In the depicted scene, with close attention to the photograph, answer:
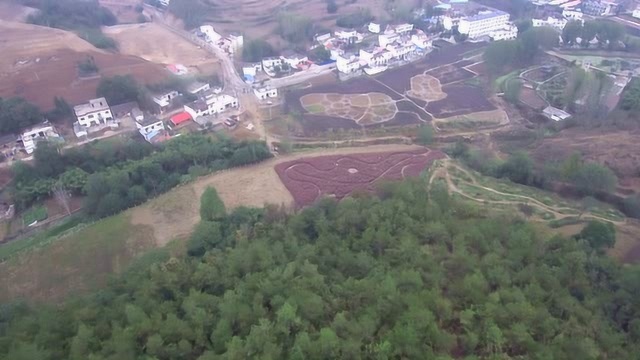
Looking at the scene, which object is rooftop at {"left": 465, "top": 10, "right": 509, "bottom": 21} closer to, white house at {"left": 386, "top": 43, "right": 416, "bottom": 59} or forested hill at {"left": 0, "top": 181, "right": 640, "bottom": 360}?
white house at {"left": 386, "top": 43, "right": 416, "bottom": 59}

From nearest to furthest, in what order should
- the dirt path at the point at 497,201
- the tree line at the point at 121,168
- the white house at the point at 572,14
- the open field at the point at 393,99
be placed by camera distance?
the dirt path at the point at 497,201
the tree line at the point at 121,168
the open field at the point at 393,99
the white house at the point at 572,14

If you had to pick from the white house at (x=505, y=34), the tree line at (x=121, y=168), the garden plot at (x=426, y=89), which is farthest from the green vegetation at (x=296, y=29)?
the tree line at (x=121, y=168)

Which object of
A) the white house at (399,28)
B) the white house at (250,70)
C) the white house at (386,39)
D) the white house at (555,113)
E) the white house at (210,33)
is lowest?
the white house at (555,113)

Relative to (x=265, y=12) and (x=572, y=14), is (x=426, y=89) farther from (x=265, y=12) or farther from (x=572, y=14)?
(x=572, y=14)

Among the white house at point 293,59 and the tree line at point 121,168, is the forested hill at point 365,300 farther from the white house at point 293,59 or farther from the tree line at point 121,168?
the white house at point 293,59

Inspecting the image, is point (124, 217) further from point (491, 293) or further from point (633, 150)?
point (633, 150)

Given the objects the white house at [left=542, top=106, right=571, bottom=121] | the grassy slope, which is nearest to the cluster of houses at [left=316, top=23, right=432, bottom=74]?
the white house at [left=542, top=106, right=571, bottom=121]

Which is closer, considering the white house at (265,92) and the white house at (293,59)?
the white house at (265,92)
